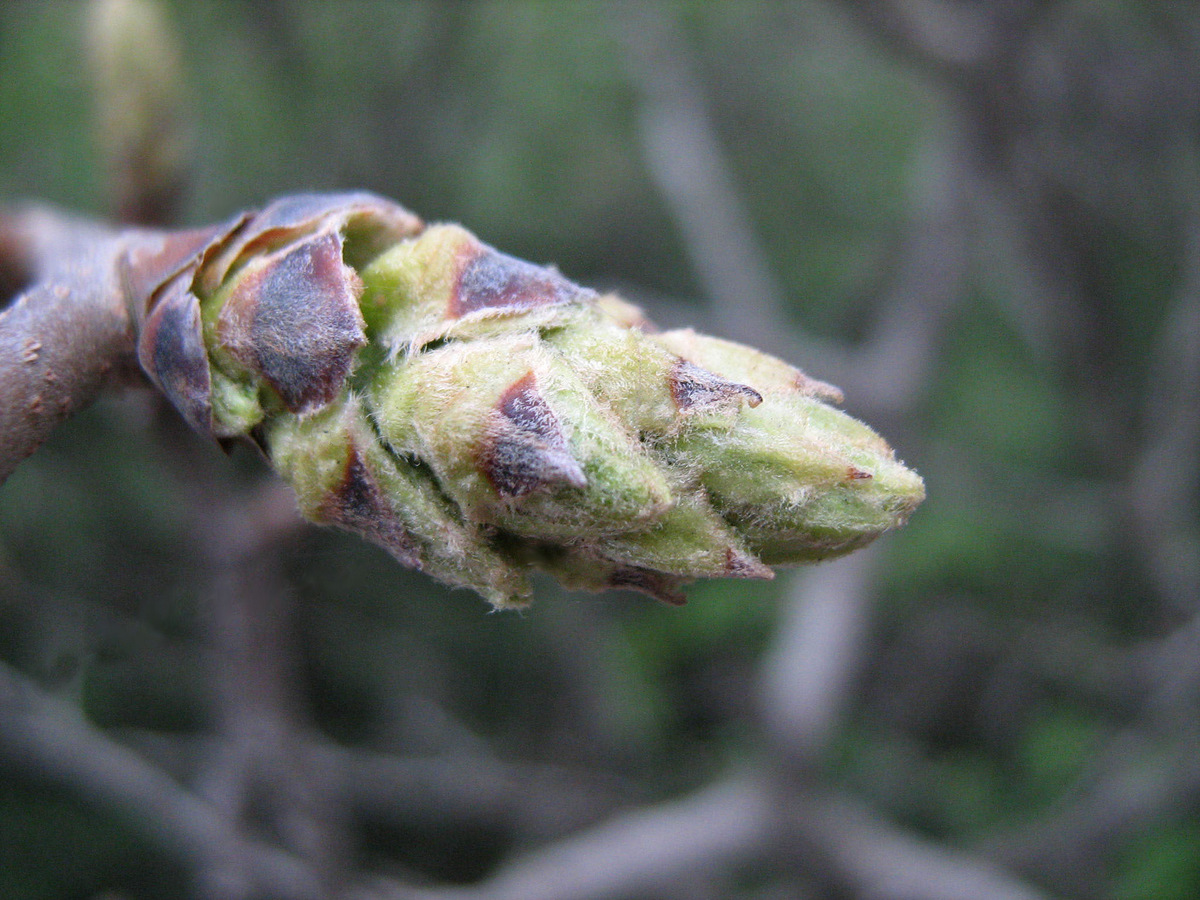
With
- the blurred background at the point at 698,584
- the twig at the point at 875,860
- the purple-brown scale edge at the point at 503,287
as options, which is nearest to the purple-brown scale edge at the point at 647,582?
the purple-brown scale edge at the point at 503,287

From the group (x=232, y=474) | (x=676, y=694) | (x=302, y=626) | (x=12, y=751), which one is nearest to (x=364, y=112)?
(x=232, y=474)

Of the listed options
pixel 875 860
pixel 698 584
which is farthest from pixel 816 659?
pixel 698 584

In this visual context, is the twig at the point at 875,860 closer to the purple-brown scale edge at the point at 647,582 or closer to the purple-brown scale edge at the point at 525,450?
the purple-brown scale edge at the point at 647,582

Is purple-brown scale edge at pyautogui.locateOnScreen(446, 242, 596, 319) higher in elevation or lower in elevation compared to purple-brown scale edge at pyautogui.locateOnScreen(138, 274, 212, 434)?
higher

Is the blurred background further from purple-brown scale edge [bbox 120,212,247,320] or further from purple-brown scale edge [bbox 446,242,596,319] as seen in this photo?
purple-brown scale edge [bbox 446,242,596,319]

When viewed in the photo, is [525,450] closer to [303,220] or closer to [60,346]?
[303,220]

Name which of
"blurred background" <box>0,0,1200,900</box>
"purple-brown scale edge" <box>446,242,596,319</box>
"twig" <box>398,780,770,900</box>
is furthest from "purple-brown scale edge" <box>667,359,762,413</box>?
"twig" <box>398,780,770,900</box>

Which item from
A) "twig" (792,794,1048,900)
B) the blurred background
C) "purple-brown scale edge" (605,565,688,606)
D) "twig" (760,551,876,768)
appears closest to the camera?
"purple-brown scale edge" (605,565,688,606)
